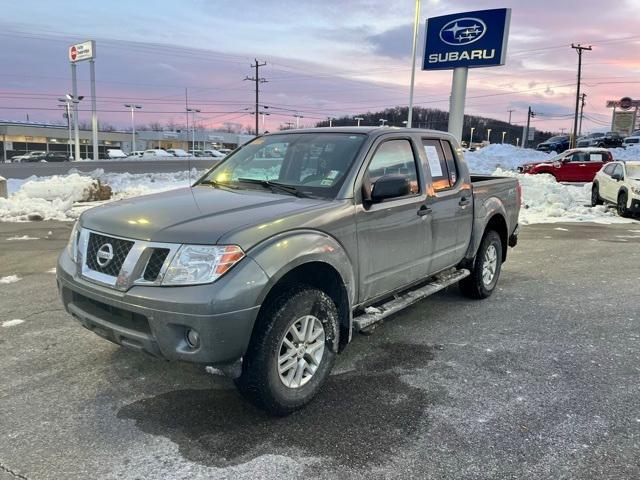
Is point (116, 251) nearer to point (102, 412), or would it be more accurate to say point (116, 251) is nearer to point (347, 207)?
point (102, 412)

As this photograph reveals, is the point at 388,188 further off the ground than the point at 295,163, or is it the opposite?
the point at 295,163

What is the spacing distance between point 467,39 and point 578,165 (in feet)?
29.0

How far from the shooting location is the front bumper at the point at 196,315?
288cm

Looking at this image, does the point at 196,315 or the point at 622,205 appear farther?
the point at 622,205

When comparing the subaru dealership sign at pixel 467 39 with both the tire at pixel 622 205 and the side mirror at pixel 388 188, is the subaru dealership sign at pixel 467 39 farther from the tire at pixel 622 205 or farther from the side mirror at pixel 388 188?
the side mirror at pixel 388 188

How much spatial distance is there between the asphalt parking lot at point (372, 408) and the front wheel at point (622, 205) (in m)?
9.56

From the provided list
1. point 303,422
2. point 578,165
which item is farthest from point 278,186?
point 578,165

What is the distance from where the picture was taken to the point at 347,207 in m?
3.78

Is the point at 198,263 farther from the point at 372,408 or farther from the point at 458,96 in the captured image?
the point at 458,96

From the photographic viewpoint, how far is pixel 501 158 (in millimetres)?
36750

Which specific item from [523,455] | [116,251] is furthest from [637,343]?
[116,251]

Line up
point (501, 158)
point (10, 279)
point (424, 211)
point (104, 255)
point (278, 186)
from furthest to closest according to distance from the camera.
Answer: point (501, 158) → point (10, 279) → point (424, 211) → point (278, 186) → point (104, 255)

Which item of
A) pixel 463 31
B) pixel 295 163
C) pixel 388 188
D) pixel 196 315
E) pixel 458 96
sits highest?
pixel 463 31

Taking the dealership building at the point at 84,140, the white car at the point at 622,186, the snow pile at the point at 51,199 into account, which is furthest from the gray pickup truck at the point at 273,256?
the dealership building at the point at 84,140
